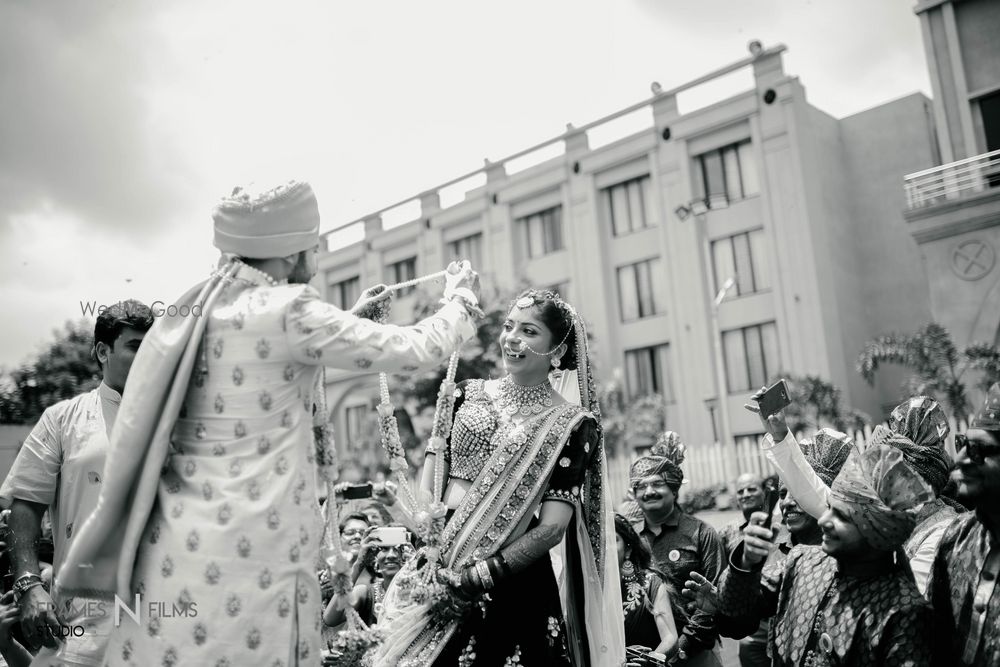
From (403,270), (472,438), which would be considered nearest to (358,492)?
(472,438)

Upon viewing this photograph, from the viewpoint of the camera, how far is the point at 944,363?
15516 millimetres

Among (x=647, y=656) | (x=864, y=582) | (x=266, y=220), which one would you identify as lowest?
(x=647, y=656)

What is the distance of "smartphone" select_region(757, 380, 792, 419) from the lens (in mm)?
3031

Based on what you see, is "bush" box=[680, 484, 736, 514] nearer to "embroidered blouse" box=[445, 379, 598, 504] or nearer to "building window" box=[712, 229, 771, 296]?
"building window" box=[712, 229, 771, 296]

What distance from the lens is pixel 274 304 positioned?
7.66 feet

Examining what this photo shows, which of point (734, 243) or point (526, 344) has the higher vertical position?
point (734, 243)

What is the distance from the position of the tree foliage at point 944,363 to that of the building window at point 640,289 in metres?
7.09

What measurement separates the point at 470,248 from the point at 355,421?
23.6 feet

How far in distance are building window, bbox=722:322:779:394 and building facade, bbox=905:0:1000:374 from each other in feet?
15.7

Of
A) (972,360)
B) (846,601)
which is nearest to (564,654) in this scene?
(846,601)

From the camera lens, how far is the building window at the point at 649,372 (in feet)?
71.8

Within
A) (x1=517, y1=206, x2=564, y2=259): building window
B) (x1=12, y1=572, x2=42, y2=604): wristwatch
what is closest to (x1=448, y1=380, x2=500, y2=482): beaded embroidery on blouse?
(x1=12, y1=572, x2=42, y2=604): wristwatch

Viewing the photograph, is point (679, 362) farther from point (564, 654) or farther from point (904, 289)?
point (564, 654)

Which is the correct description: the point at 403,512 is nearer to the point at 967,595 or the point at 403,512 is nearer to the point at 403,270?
the point at 967,595
